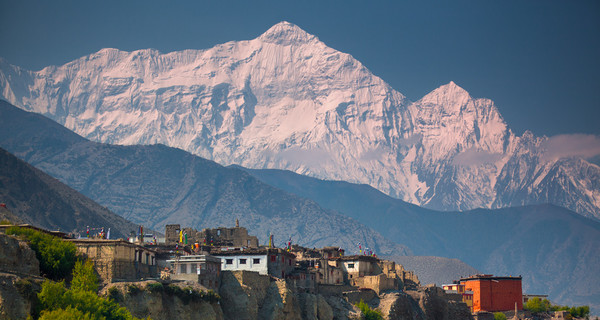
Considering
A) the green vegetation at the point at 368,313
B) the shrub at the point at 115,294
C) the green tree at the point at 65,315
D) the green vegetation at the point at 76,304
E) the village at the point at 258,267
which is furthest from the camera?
the green vegetation at the point at 368,313

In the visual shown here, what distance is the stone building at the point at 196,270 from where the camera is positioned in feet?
→ 345

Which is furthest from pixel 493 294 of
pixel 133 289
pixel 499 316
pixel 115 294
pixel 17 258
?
pixel 17 258

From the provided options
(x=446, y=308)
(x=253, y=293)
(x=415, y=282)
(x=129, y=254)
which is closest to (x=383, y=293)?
(x=446, y=308)

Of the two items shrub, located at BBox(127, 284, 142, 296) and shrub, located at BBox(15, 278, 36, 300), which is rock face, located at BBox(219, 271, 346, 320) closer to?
shrub, located at BBox(127, 284, 142, 296)

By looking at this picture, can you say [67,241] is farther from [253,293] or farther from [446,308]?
[446,308]

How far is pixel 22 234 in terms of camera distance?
301 feet

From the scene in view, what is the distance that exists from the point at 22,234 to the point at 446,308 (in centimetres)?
8412

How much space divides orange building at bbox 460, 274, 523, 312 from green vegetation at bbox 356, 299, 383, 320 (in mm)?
65121

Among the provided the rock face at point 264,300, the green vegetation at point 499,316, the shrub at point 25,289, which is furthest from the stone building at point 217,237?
the shrub at point 25,289

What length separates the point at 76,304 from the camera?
77.3m

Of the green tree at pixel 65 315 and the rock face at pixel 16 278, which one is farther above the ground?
the rock face at pixel 16 278

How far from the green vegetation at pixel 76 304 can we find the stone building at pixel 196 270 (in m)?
19.2

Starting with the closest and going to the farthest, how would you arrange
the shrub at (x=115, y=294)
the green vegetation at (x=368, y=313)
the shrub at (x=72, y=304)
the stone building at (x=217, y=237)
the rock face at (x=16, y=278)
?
the rock face at (x=16, y=278) < the shrub at (x=72, y=304) < the shrub at (x=115, y=294) < the green vegetation at (x=368, y=313) < the stone building at (x=217, y=237)

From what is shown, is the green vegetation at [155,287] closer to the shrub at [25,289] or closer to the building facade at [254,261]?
the shrub at [25,289]
